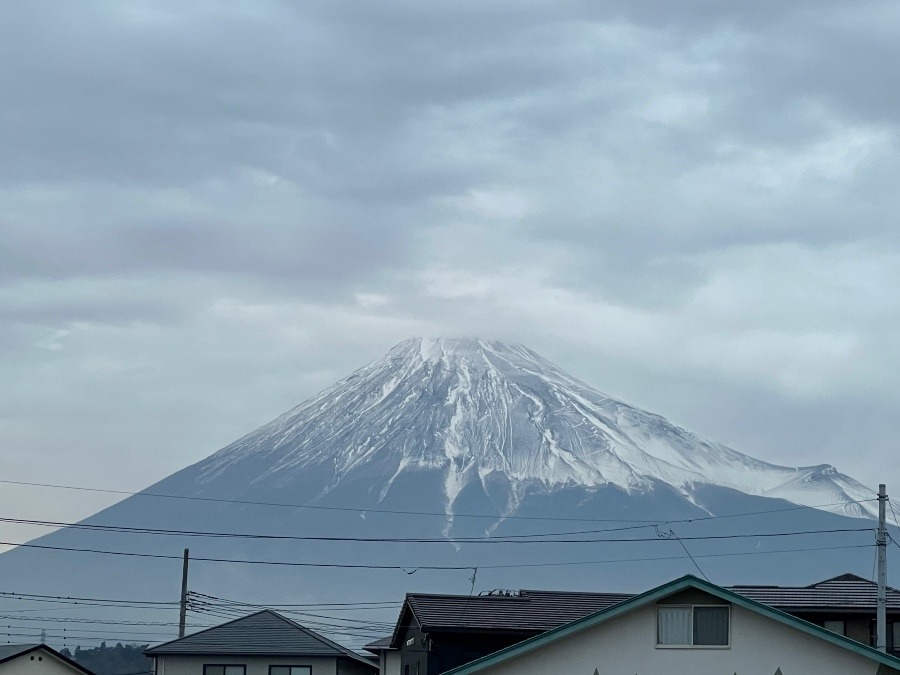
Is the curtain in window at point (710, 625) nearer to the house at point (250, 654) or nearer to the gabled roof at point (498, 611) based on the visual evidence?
the gabled roof at point (498, 611)

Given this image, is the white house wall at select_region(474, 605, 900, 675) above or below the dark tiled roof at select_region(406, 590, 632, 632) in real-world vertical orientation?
below

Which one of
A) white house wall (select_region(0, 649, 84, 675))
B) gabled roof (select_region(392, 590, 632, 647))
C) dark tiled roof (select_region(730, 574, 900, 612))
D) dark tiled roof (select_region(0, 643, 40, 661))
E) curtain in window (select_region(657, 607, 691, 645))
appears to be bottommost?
white house wall (select_region(0, 649, 84, 675))

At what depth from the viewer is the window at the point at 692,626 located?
35.1m

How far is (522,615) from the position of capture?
42.2 m

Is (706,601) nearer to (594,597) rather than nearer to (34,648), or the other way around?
(594,597)

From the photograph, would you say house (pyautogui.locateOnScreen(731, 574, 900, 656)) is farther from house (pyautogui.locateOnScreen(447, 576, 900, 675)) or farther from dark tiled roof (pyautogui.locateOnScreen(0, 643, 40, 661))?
dark tiled roof (pyautogui.locateOnScreen(0, 643, 40, 661))

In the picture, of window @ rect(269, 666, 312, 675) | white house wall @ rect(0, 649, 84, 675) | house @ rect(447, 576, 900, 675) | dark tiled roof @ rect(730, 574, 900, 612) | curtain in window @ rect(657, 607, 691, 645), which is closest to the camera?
house @ rect(447, 576, 900, 675)

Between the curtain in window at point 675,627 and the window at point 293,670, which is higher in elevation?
the curtain in window at point 675,627

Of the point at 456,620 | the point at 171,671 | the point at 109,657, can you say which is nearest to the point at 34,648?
the point at 171,671

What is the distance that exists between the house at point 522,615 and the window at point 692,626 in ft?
18.7

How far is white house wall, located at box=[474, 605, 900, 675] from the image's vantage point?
34.8m

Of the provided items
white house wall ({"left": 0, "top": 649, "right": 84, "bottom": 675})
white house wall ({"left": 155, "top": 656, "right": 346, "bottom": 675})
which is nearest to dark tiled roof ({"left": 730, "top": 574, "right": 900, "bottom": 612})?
white house wall ({"left": 155, "top": 656, "right": 346, "bottom": 675})

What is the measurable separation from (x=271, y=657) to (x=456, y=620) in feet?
48.4

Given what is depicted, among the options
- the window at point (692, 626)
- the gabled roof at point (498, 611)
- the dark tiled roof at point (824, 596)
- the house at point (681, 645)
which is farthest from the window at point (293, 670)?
the window at point (692, 626)
